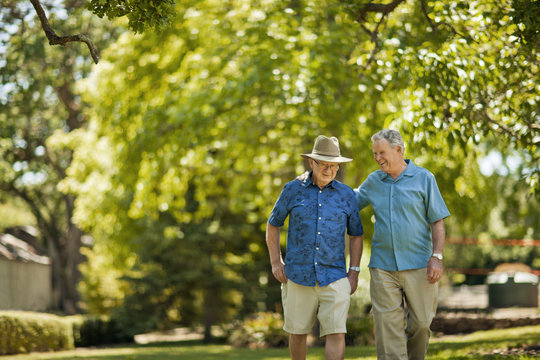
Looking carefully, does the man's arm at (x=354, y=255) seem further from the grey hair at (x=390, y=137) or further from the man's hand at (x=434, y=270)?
the grey hair at (x=390, y=137)

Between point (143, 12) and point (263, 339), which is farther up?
point (143, 12)

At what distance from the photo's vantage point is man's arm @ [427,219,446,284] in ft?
18.1

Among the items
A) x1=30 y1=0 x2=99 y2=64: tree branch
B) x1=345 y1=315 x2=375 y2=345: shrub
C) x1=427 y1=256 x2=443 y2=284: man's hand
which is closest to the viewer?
x1=427 y1=256 x2=443 y2=284: man's hand

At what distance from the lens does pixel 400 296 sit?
5.80 m

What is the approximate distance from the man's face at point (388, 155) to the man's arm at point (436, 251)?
564mm

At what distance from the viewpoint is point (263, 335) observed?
16094mm

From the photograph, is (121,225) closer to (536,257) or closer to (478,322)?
(478,322)

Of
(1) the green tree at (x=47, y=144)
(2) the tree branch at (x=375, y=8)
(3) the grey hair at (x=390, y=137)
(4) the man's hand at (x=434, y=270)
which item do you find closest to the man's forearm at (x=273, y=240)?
(3) the grey hair at (x=390, y=137)

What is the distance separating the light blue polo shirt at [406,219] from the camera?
571 cm

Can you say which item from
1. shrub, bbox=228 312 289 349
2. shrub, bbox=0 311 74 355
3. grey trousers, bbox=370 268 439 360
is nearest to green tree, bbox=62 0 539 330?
grey trousers, bbox=370 268 439 360

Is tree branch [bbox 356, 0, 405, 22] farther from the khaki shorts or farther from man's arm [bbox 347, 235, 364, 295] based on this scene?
the khaki shorts

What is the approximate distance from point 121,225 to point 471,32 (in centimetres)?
1268

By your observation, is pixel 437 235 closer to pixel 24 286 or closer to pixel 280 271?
pixel 280 271

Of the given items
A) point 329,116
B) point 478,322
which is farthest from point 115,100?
point 478,322
